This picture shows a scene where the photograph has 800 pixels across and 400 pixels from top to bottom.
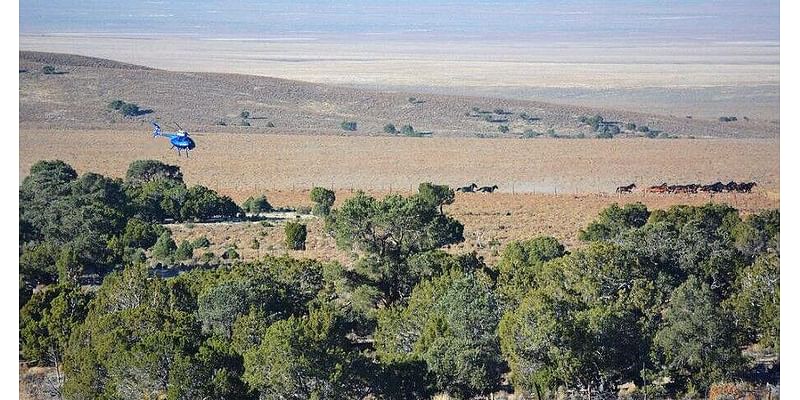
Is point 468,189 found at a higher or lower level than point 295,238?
higher

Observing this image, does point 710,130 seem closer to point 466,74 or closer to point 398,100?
point 398,100

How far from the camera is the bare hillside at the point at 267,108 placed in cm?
8525

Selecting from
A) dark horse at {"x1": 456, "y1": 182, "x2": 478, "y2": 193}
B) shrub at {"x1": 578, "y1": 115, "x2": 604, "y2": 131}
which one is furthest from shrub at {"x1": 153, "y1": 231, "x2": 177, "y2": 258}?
shrub at {"x1": 578, "y1": 115, "x2": 604, "y2": 131}

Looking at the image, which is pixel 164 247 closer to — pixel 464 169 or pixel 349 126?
pixel 464 169

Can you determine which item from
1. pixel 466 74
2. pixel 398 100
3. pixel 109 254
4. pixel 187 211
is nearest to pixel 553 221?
pixel 187 211

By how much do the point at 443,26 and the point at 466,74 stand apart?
50808mm

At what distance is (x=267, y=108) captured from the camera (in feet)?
313

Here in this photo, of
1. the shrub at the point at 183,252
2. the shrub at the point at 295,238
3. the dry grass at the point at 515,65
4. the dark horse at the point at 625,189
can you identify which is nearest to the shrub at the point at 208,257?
the shrub at the point at 183,252

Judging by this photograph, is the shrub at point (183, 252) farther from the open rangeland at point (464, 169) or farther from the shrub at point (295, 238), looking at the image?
the open rangeland at point (464, 169)

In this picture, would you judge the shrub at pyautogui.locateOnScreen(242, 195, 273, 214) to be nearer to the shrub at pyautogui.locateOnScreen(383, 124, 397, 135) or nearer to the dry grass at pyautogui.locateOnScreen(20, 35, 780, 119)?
the shrub at pyautogui.locateOnScreen(383, 124, 397, 135)

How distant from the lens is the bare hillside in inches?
3356

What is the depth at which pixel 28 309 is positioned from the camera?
22656 millimetres

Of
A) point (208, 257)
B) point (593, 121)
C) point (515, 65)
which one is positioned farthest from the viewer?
point (515, 65)

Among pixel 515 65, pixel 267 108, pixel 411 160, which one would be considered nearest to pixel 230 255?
pixel 411 160
